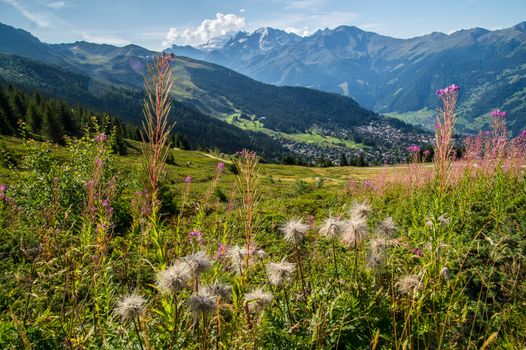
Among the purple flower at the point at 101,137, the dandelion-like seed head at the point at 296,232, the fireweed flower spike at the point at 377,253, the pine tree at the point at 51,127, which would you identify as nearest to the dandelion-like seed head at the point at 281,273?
the dandelion-like seed head at the point at 296,232

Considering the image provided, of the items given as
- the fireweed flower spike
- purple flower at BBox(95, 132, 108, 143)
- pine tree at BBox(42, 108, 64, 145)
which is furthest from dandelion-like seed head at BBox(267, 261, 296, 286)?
pine tree at BBox(42, 108, 64, 145)

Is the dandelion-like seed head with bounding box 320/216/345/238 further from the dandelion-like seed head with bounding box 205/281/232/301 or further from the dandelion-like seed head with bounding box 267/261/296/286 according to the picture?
the dandelion-like seed head with bounding box 205/281/232/301

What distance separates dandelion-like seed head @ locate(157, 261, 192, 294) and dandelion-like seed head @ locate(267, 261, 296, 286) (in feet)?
4.34

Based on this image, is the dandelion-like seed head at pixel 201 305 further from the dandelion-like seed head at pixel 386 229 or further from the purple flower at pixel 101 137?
the purple flower at pixel 101 137

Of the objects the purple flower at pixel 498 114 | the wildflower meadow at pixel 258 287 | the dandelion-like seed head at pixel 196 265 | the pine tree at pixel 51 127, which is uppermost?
the purple flower at pixel 498 114

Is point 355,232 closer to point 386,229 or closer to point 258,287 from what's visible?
point 386,229

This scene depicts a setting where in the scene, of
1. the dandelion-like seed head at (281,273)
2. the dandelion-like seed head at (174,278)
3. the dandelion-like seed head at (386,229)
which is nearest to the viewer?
the dandelion-like seed head at (174,278)

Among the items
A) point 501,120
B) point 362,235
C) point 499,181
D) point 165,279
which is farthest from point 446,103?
point 501,120

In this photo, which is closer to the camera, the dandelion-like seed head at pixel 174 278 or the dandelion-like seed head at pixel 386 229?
the dandelion-like seed head at pixel 174 278

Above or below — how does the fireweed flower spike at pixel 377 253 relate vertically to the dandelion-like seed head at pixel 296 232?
below

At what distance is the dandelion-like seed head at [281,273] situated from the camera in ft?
11.2

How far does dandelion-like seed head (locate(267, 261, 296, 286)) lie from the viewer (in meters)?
3.41

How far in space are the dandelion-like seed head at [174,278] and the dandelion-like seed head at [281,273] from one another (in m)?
1.32

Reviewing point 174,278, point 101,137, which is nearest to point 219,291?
point 174,278
